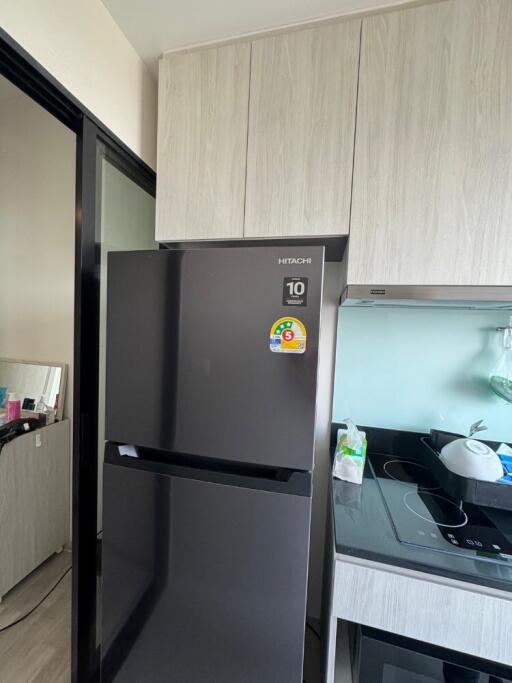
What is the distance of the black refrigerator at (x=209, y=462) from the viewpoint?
2.63 feet

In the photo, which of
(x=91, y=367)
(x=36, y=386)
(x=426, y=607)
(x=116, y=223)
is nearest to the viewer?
(x=426, y=607)

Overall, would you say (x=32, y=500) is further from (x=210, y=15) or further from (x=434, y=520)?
(x=210, y=15)

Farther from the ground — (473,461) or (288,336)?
(288,336)

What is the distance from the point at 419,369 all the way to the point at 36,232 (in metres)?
2.36

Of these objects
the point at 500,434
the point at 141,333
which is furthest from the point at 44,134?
the point at 500,434

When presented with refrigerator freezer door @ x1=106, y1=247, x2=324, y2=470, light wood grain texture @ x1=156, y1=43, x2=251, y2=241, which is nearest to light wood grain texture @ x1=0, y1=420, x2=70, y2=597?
refrigerator freezer door @ x1=106, y1=247, x2=324, y2=470

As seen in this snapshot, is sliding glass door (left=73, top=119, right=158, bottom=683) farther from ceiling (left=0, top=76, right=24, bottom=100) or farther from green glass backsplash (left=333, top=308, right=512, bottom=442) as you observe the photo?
ceiling (left=0, top=76, right=24, bottom=100)

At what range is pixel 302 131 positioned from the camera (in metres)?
1.00

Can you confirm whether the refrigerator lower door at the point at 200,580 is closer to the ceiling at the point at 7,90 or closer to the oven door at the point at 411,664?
the oven door at the point at 411,664

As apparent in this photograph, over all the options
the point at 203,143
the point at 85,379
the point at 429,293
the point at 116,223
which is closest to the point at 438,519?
the point at 429,293

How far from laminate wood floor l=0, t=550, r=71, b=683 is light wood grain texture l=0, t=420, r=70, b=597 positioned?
0.26 feet

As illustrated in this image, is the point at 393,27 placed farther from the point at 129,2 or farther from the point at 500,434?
the point at 500,434

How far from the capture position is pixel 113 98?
1.11m

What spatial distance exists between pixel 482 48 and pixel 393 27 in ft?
0.90
